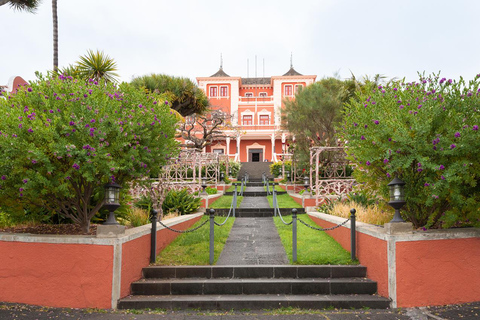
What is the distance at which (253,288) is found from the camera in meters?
5.64

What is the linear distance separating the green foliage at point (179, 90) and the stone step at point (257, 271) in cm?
1649

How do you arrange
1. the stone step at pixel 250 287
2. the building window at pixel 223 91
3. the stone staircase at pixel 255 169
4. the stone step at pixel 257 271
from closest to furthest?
the stone step at pixel 250 287
the stone step at pixel 257 271
the stone staircase at pixel 255 169
the building window at pixel 223 91

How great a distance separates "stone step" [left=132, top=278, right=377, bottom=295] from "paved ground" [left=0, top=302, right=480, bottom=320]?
55 centimetres

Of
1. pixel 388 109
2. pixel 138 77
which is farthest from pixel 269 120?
pixel 388 109

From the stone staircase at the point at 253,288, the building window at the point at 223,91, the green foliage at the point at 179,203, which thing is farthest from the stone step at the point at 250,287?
the building window at the point at 223,91

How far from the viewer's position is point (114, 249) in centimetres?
514

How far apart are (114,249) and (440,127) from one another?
4.90m

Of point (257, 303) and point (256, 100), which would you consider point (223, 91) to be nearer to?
point (256, 100)

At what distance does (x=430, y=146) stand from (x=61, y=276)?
547 cm

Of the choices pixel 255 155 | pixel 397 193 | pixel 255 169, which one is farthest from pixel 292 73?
pixel 397 193

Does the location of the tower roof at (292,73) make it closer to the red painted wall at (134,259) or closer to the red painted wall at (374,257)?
the red painted wall at (374,257)

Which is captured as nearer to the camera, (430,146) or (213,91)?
(430,146)

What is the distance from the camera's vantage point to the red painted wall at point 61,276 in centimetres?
512

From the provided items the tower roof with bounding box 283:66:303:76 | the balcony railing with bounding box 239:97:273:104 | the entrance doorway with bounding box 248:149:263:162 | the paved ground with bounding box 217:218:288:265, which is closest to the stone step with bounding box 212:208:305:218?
the paved ground with bounding box 217:218:288:265
